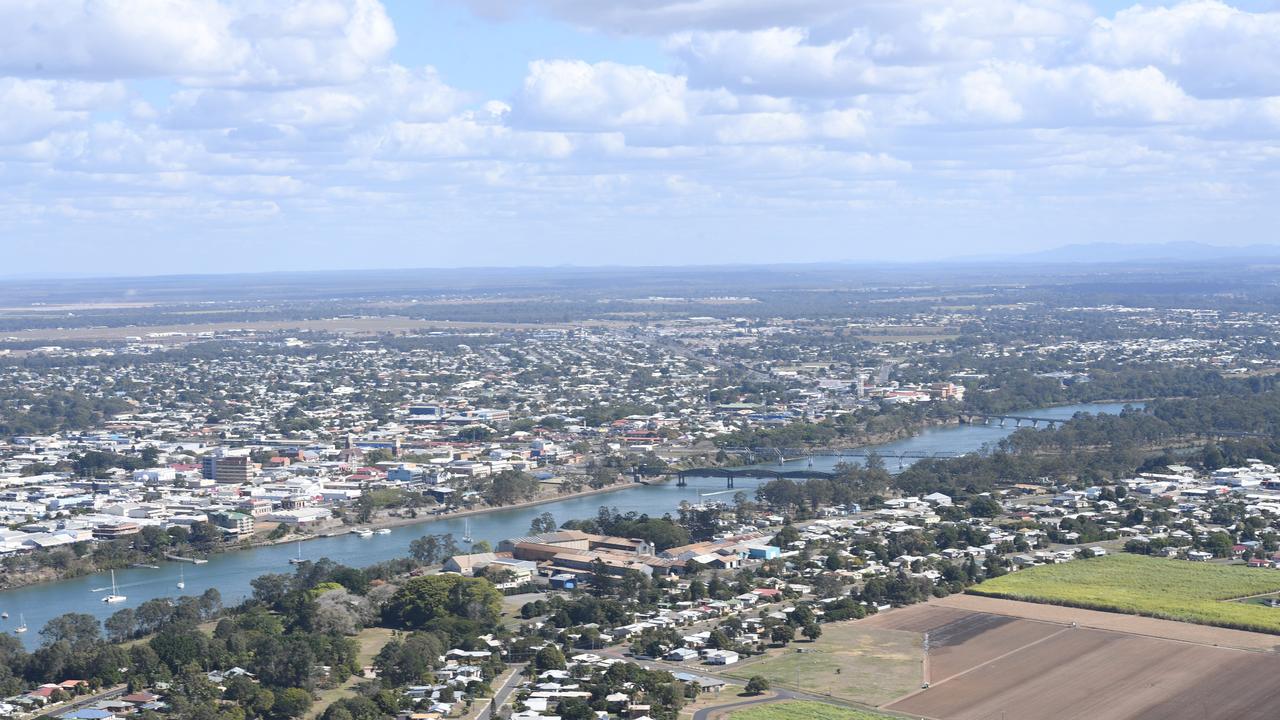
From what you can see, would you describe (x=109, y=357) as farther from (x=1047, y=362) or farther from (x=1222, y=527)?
(x=1222, y=527)

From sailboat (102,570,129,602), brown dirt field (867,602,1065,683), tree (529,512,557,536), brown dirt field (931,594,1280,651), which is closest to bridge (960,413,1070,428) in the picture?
tree (529,512,557,536)

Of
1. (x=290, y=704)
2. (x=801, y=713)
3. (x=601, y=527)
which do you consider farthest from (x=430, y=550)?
(x=801, y=713)

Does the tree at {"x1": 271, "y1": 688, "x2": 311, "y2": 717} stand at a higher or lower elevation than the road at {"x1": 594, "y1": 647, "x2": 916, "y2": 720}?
higher

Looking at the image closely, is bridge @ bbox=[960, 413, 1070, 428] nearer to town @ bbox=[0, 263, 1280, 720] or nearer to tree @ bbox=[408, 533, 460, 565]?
town @ bbox=[0, 263, 1280, 720]

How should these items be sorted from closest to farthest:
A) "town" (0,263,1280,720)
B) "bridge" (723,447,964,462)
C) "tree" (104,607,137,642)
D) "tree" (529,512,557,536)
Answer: "town" (0,263,1280,720) → "tree" (104,607,137,642) → "tree" (529,512,557,536) → "bridge" (723,447,964,462)

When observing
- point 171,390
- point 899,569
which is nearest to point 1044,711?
point 899,569

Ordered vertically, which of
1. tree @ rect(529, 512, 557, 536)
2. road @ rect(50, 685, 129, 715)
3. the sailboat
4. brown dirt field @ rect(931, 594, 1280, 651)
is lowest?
Result: the sailboat

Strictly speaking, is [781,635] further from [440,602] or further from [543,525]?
[543,525]
